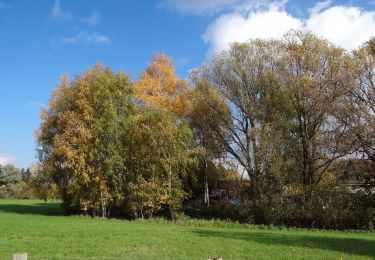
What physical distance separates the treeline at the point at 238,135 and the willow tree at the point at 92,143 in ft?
0.35

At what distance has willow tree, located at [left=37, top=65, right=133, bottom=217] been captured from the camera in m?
43.5

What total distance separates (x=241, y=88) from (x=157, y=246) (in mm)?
26634

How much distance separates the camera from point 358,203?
36.8m

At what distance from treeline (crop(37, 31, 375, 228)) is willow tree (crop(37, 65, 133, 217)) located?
11 cm

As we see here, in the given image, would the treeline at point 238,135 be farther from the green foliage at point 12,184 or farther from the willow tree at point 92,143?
the green foliage at point 12,184

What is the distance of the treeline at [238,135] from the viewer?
37.8m

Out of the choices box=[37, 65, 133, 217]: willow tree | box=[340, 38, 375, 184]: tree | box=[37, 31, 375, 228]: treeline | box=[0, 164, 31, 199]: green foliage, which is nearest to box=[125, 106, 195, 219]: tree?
box=[37, 31, 375, 228]: treeline

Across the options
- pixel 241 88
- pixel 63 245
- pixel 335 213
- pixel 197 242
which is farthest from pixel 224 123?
pixel 63 245

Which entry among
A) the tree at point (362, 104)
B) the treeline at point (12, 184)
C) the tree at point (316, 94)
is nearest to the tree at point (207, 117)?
the tree at point (316, 94)

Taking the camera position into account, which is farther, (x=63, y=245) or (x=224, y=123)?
(x=224, y=123)

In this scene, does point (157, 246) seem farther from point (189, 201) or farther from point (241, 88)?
point (189, 201)

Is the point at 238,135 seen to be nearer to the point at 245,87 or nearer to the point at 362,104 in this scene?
the point at 245,87

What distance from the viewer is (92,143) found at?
44.4 m

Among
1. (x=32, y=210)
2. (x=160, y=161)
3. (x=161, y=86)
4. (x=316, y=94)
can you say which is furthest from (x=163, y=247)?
(x=32, y=210)
